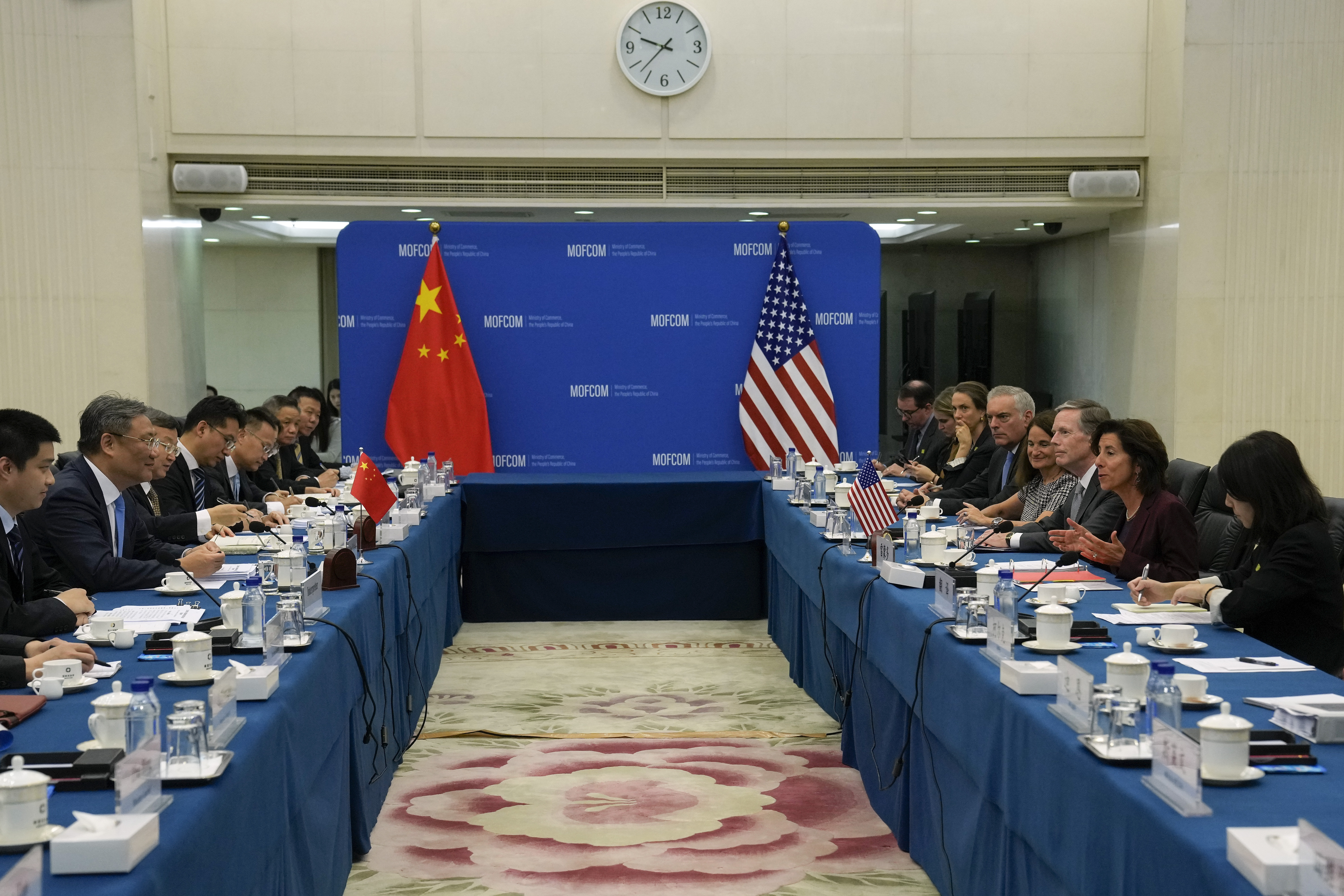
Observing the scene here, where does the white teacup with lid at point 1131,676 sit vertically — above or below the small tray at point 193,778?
above

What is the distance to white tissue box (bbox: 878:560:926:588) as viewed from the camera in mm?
4117

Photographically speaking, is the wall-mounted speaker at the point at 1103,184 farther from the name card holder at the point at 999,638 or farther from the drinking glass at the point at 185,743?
the drinking glass at the point at 185,743

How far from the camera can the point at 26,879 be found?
1713 millimetres

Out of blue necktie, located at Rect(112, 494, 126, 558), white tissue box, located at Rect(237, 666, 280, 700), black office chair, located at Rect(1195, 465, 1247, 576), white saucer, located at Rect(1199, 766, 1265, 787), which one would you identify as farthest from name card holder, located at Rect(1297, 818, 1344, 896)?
blue necktie, located at Rect(112, 494, 126, 558)

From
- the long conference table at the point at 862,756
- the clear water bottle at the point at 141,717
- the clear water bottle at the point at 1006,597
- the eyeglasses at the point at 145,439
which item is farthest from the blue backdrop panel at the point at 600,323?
the clear water bottle at the point at 141,717

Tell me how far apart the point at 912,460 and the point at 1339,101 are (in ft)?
12.8

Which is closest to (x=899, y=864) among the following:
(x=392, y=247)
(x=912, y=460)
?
(x=912, y=460)

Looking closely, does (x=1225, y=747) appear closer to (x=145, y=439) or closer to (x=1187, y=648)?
(x=1187, y=648)

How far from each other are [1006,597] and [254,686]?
169 cm

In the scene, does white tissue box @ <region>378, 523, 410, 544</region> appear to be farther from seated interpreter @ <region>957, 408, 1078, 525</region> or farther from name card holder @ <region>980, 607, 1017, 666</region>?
name card holder @ <region>980, 607, 1017, 666</region>

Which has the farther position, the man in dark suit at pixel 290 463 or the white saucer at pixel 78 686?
the man in dark suit at pixel 290 463

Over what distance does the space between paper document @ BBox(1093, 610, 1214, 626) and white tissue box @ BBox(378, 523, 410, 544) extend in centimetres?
267

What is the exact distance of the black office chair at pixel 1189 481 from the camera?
5.60 m

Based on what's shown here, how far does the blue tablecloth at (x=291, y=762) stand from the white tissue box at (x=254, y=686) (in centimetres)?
2
